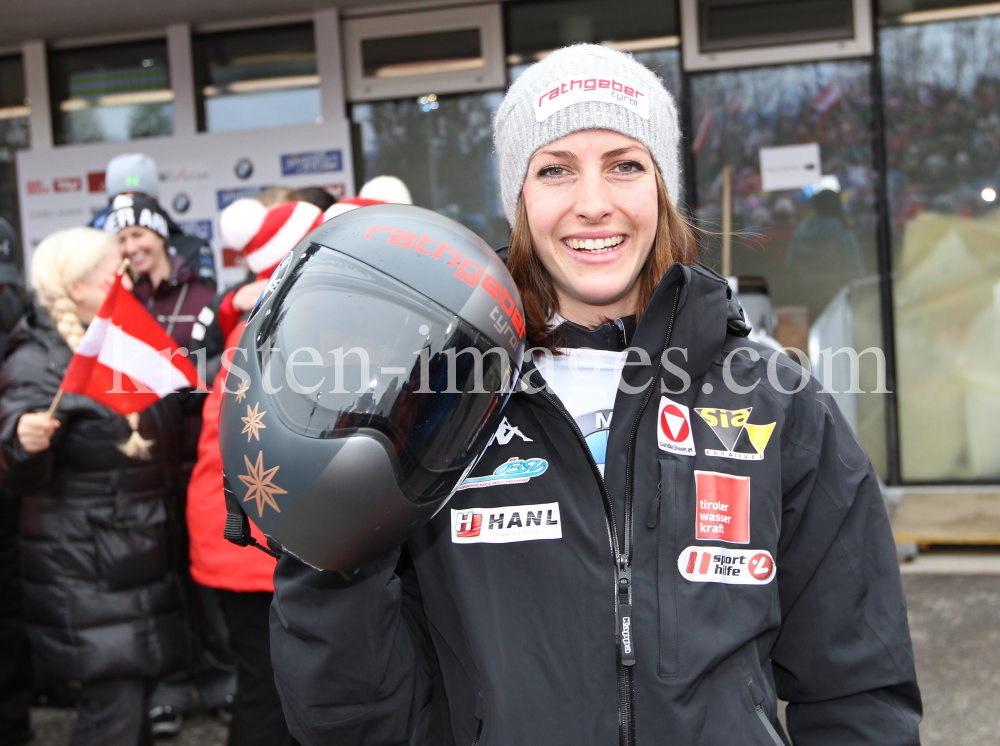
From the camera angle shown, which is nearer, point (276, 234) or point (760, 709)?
point (760, 709)

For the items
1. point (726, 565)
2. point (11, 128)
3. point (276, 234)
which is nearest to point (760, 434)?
point (726, 565)

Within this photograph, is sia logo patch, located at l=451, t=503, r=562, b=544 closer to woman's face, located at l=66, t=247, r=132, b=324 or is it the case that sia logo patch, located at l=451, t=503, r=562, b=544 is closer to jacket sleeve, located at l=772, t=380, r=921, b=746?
jacket sleeve, located at l=772, t=380, r=921, b=746

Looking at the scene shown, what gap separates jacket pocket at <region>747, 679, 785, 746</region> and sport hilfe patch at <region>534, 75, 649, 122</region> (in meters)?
0.95

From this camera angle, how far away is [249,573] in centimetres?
266

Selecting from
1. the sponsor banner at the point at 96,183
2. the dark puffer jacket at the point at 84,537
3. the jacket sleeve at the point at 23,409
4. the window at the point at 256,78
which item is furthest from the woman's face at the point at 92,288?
the sponsor banner at the point at 96,183

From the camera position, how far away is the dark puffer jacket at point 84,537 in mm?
2775

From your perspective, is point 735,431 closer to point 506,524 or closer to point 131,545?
point 506,524

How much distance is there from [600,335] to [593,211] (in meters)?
0.22

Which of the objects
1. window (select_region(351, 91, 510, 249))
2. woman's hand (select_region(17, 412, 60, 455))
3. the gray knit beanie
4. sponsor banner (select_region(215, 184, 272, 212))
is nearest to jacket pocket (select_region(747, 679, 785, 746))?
the gray knit beanie

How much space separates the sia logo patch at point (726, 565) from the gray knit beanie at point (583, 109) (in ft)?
2.13

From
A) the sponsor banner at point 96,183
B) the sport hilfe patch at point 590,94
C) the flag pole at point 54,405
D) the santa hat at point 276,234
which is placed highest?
the sponsor banner at point 96,183

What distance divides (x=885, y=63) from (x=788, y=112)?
66 cm

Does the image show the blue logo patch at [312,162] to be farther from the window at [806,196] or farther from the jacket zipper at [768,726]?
the jacket zipper at [768,726]

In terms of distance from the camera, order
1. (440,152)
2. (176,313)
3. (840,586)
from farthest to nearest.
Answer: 1. (440,152)
2. (176,313)
3. (840,586)
